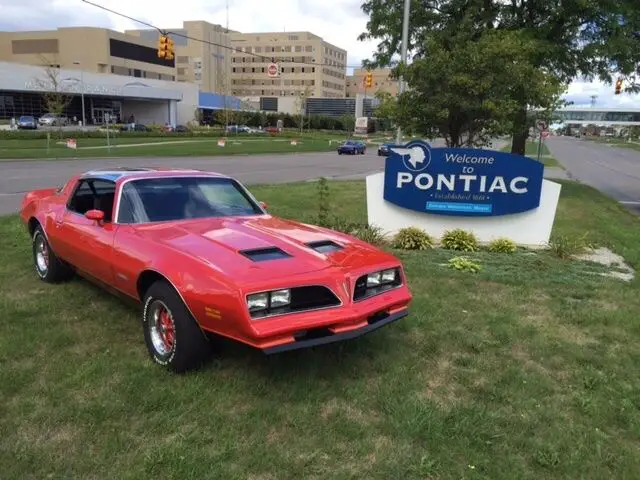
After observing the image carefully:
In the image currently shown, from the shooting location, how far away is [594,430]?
11.8 ft

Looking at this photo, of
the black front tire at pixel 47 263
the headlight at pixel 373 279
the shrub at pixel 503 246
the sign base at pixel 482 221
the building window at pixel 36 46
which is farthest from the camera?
the building window at pixel 36 46

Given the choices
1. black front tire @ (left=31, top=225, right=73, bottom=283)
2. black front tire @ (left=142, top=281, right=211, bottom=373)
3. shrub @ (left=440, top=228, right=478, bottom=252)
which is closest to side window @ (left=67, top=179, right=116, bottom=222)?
black front tire @ (left=31, top=225, right=73, bottom=283)

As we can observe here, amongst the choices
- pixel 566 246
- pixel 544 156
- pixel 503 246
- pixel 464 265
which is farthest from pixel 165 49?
pixel 544 156

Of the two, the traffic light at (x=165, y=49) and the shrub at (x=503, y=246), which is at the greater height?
the traffic light at (x=165, y=49)

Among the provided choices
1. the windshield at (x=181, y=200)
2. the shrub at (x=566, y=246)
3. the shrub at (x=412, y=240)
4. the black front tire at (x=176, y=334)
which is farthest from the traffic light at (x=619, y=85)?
the black front tire at (x=176, y=334)

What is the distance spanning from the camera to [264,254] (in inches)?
161

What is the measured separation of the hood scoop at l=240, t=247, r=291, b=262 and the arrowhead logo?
548 cm

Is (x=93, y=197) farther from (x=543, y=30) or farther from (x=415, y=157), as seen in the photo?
(x=543, y=30)

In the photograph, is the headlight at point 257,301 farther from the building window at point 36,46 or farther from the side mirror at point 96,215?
the building window at point 36,46

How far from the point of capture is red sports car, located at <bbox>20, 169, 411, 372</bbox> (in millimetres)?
3674

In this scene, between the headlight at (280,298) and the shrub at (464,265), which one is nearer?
the headlight at (280,298)

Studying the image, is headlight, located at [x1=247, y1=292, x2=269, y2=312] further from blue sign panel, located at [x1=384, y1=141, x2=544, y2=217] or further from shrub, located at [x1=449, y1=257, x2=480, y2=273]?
blue sign panel, located at [x1=384, y1=141, x2=544, y2=217]

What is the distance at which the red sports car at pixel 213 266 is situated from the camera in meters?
3.67

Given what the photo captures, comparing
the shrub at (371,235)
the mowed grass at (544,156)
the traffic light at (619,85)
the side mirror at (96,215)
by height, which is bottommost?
the mowed grass at (544,156)
